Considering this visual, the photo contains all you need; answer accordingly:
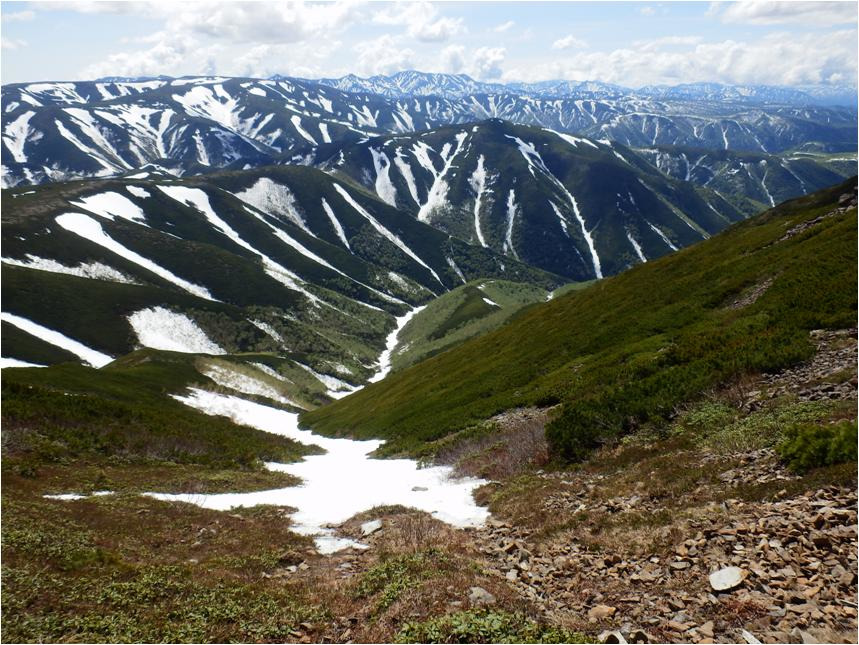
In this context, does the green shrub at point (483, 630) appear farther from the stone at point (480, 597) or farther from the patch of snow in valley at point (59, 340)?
the patch of snow in valley at point (59, 340)

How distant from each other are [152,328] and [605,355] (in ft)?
512

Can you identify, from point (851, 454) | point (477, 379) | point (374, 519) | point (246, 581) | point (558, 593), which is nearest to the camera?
point (558, 593)

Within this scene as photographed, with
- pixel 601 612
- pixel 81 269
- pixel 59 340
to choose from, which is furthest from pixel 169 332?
pixel 601 612

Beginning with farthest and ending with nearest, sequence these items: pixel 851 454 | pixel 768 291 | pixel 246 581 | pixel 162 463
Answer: pixel 768 291 < pixel 162 463 < pixel 246 581 < pixel 851 454

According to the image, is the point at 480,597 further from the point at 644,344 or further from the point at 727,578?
the point at 644,344

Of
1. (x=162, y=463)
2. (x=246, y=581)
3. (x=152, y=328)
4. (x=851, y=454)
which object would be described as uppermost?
(x=851, y=454)

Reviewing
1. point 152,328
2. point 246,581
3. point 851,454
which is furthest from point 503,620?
point 152,328

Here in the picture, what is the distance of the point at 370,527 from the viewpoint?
18672mm

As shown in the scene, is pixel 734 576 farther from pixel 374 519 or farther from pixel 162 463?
pixel 162 463

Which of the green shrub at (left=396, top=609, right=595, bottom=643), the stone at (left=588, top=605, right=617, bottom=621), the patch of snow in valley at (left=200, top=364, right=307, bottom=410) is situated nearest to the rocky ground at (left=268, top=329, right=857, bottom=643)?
the stone at (left=588, top=605, right=617, bottom=621)

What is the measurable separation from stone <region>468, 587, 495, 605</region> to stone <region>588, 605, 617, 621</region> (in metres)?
1.98

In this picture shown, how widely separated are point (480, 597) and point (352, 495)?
17.4 m

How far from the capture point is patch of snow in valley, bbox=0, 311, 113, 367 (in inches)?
5300

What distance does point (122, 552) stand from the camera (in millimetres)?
14391
